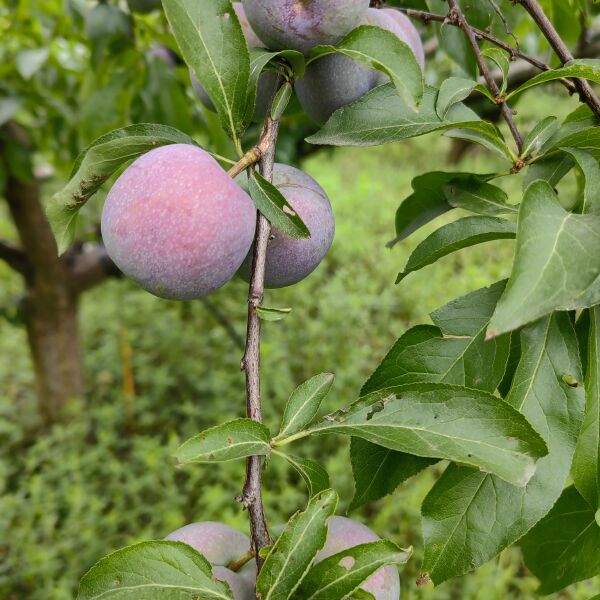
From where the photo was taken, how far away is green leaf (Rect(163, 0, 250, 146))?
2.03 feet

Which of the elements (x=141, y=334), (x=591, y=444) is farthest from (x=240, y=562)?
(x=141, y=334)

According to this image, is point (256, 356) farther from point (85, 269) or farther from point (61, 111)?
point (85, 269)

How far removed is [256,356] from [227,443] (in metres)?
0.09

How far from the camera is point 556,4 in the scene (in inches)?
43.6

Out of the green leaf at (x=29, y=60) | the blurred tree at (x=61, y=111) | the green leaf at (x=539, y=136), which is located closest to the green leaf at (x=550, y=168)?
the green leaf at (x=539, y=136)

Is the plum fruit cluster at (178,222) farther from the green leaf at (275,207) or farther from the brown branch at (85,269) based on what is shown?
the brown branch at (85,269)

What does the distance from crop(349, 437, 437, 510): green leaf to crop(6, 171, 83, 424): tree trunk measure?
6.04 feet

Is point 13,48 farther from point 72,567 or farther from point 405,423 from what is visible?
point 405,423

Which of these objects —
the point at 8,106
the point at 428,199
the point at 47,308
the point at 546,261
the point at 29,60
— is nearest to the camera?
the point at 546,261

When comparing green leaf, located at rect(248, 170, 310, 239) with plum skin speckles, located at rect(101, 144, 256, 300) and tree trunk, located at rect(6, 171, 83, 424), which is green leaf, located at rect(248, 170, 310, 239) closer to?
plum skin speckles, located at rect(101, 144, 256, 300)

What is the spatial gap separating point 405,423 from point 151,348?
3.03 m

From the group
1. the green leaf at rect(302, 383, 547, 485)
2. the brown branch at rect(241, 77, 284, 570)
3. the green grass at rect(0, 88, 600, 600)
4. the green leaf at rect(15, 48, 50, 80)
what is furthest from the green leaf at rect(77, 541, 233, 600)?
the green leaf at rect(15, 48, 50, 80)

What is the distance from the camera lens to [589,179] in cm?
60

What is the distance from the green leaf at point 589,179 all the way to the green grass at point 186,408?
3.78 feet
